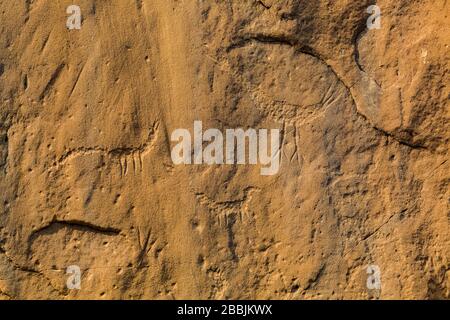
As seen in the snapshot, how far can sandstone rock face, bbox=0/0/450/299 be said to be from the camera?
1.94 m

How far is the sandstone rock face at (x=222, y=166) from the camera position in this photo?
6.36 feet

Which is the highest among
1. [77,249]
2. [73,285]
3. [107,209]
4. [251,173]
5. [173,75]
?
[173,75]

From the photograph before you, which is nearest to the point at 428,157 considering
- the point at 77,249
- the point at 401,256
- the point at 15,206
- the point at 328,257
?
the point at 401,256

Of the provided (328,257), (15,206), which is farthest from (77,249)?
(328,257)

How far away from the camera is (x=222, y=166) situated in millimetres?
1955

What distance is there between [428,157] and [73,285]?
144cm

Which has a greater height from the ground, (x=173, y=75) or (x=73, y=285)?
(x=173, y=75)

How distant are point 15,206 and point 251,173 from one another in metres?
0.91

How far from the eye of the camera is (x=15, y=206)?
196cm

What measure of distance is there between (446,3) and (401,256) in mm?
970

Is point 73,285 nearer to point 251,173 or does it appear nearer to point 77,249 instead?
point 77,249

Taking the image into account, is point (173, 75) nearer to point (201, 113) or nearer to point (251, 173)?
point (201, 113)

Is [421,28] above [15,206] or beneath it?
above

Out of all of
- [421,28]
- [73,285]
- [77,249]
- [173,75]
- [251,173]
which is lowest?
[73,285]
